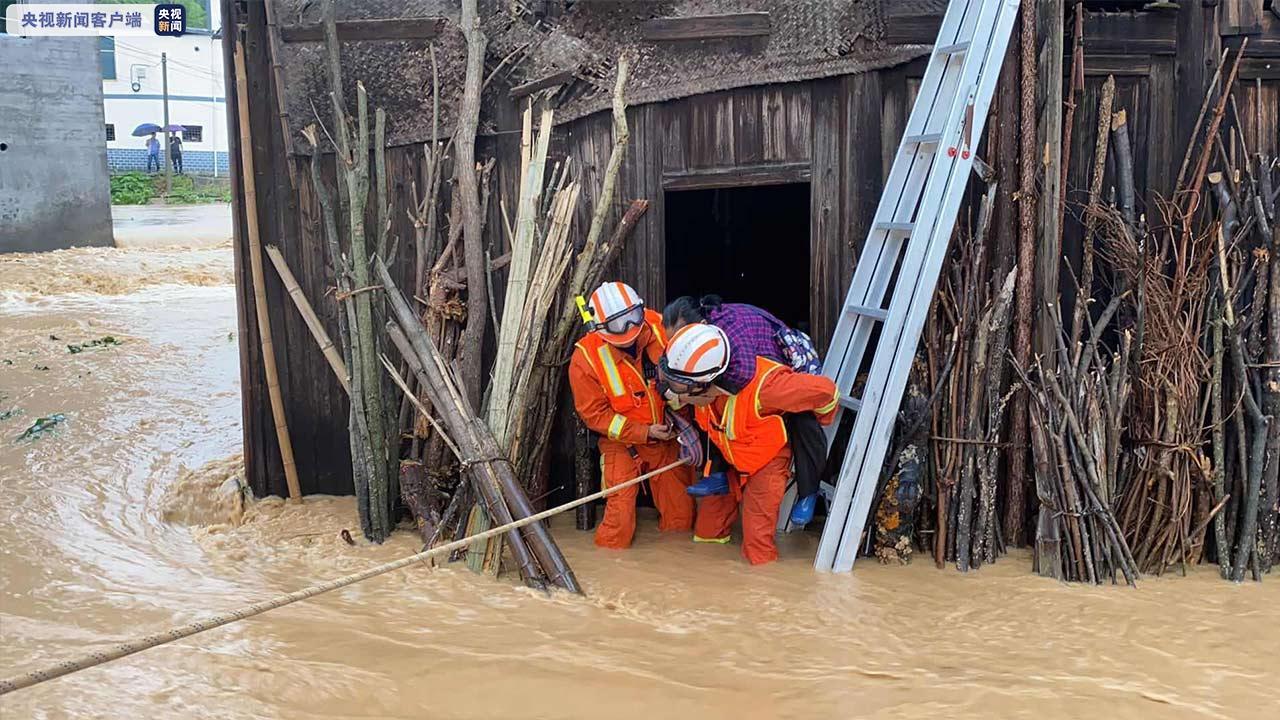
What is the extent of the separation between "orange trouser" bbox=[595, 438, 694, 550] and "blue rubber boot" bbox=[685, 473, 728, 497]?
0.21 metres

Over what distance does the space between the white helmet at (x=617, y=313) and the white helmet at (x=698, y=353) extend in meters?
0.34

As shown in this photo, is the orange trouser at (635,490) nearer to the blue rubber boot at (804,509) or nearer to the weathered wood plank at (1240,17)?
the blue rubber boot at (804,509)

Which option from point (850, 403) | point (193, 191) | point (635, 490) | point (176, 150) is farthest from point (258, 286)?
point (176, 150)

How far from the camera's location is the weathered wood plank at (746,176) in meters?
6.27

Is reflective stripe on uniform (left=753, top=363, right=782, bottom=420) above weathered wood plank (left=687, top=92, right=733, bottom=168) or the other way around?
the other way around

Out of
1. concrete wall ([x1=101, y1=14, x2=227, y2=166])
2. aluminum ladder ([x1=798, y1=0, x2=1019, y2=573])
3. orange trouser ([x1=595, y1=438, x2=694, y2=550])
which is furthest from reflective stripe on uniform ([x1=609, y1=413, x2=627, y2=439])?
concrete wall ([x1=101, y1=14, x2=227, y2=166])

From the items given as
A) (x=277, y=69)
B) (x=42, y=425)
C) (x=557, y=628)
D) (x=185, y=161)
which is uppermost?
(x=185, y=161)

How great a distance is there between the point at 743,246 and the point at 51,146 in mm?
11039

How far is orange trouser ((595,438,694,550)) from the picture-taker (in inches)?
240

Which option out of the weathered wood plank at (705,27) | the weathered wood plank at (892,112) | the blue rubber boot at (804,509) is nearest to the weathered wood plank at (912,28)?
the weathered wood plank at (892,112)

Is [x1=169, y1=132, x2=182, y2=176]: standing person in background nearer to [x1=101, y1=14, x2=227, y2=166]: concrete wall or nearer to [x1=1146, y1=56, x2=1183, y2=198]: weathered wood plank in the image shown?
[x1=101, y1=14, x2=227, y2=166]: concrete wall

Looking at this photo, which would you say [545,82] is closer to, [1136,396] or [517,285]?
[517,285]

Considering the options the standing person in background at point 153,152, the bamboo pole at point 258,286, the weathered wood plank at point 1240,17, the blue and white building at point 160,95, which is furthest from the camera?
the blue and white building at point 160,95

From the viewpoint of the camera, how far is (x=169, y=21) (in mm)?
16578
